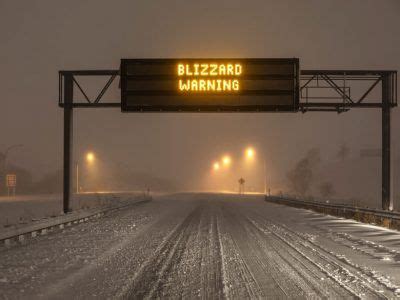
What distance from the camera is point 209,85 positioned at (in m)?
25.5

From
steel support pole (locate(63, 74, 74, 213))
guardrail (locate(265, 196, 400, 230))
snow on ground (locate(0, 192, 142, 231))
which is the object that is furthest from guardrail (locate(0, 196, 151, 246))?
guardrail (locate(265, 196, 400, 230))

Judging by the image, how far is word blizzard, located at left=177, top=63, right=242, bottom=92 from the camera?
25.5 m

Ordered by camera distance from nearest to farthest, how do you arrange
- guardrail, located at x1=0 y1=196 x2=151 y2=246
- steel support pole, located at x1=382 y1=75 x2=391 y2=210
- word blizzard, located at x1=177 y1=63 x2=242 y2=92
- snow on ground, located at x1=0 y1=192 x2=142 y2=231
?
1. guardrail, located at x1=0 y1=196 x2=151 y2=246
2. snow on ground, located at x1=0 y1=192 x2=142 y2=231
3. word blizzard, located at x1=177 y1=63 x2=242 y2=92
4. steel support pole, located at x1=382 y1=75 x2=391 y2=210

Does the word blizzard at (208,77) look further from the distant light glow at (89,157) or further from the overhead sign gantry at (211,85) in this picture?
the distant light glow at (89,157)

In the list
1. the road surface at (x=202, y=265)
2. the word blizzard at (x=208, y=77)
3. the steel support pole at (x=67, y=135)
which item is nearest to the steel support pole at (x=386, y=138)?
the word blizzard at (x=208, y=77)

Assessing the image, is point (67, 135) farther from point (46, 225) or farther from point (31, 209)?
point (31, 209)

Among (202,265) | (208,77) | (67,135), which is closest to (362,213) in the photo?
(208,77)

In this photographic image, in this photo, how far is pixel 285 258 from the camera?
518 inches

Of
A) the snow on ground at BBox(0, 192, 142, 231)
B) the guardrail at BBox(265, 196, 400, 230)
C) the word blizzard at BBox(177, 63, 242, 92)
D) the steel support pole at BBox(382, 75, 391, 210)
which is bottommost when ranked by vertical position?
the snow on ground at BBox(0, 192, 142, 231)

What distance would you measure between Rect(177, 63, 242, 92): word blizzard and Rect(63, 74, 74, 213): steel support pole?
593cm

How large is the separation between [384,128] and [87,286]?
21.6 meters

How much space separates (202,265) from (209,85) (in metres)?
14.5

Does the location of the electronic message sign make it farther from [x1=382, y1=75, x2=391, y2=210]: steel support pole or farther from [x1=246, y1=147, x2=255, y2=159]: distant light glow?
[x1=246, y1=147, x2=255, y2=159]: distant light glow

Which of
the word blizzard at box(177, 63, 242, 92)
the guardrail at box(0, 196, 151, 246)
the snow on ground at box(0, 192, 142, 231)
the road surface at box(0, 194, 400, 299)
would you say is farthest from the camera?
the word blizzard at box(177, 63, 242, 92)
